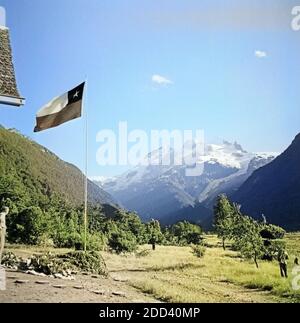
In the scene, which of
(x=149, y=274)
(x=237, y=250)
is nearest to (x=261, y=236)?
(x=237, y=250)

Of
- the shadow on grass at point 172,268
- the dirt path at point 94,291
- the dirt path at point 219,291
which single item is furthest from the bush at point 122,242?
the dirt path at point 94,291

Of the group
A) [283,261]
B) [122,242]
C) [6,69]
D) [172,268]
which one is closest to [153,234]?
[122,242]

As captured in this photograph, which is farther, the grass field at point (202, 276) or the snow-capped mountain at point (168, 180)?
the snow-capped mountain at point (168, 180)

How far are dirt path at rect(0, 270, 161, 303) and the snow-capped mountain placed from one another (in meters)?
4.72

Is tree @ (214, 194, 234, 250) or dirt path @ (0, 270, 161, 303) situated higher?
tree @ (214, 194, 234, 250)

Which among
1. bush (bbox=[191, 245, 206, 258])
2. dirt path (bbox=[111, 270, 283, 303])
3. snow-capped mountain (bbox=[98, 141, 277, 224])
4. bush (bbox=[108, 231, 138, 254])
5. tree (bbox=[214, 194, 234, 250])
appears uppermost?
snow-capped mountain (bbox=[98, 141, 277, 224])

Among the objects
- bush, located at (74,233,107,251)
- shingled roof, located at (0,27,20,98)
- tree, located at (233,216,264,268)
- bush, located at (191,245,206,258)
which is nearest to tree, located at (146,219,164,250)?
bush, located at (191,245,206,258)

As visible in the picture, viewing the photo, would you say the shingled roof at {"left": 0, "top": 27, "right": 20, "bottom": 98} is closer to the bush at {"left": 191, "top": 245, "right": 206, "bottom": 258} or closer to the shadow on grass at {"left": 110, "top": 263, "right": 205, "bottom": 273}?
the shadow on grass at {"left": 110, "top": 263, "right": 205, "bottom": 273}

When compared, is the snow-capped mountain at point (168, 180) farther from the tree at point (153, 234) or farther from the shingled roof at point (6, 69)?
the shingled roof at point (6, 69)

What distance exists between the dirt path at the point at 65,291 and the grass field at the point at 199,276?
24.2 inches

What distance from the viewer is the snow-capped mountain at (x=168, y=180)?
56.6 ft

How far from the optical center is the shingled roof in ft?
41.6
